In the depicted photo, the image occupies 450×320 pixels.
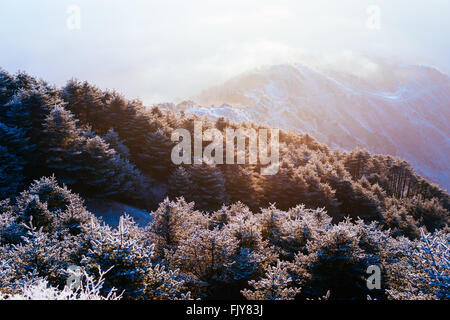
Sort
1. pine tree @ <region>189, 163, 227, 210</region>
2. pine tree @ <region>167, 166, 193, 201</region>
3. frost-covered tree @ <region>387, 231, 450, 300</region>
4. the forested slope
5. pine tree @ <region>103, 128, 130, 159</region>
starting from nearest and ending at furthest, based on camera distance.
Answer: frost-covered tree @ <region>387, 231, 450, 300</region>
the forested slope
pine tree @ <region>167, 166, 193, 201</region>
pine tree @ <region>189, 163, 227, 210</region>
pine tree @ <region>103, 128, 130, 159</region>

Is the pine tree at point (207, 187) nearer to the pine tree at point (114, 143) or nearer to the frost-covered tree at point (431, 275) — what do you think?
the pine tree at point (114, 143)

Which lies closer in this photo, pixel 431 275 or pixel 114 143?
pixel 431 275

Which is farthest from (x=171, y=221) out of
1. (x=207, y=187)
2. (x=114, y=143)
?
(x=114, y=143)

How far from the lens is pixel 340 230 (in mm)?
14016

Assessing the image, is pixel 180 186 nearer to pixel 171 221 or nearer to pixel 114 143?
pixel 114 143

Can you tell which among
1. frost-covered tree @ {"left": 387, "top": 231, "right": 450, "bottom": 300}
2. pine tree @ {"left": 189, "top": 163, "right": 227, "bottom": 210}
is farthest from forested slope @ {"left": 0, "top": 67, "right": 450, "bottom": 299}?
pine tree @ {"left": 189, "top": 163, "right": 227, "bottom": 210}

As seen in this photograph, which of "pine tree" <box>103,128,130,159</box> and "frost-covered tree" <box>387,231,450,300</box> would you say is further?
"pine tree" <box>103,128,130,159</box>

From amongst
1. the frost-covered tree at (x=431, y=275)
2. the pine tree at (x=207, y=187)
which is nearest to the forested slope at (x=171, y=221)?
the frost-covered tree at (x=431, y=275)

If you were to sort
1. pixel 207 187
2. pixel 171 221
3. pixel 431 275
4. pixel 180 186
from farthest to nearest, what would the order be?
pixel 207 187
pixel 180 186
pixel 171 221
pixel 431 275

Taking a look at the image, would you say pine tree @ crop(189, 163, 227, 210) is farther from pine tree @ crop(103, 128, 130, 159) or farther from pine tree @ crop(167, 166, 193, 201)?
pine tree @ crop(103, 128, 130, 159)

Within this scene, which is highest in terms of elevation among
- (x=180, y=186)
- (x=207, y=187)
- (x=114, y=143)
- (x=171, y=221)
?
(x=114, y=143)

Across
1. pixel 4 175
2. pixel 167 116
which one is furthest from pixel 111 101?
pixel 4 175
